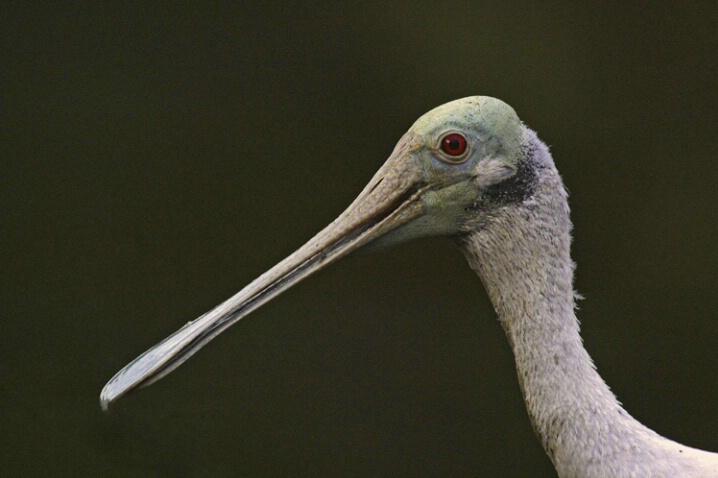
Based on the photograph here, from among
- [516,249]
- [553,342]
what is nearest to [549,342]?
[553,342]

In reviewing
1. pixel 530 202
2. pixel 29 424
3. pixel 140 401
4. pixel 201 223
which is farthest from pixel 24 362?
pixel 530 202

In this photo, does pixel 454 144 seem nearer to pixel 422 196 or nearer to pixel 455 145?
pixel 455 145

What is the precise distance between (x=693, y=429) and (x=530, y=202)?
2.54 metres

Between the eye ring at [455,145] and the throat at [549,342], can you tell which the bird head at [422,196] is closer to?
the eye ring at [455,145]

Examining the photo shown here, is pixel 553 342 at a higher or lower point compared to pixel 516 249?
lower

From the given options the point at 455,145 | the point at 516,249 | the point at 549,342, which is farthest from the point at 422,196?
the point at 549,342

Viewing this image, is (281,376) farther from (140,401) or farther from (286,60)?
(286,60)

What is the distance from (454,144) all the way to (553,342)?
1.63 ft

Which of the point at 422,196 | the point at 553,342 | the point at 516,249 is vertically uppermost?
the point at 422,196

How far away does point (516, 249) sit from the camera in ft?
7.30

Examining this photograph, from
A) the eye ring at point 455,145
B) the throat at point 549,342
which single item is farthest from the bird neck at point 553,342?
the eye ring at point 455,145

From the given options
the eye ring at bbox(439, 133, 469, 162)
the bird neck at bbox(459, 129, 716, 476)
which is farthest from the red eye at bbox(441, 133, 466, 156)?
the bird neck at bbox(459, 129, 716, 476)

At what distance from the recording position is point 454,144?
223 centimetres

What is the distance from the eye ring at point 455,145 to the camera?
87.6 inches
